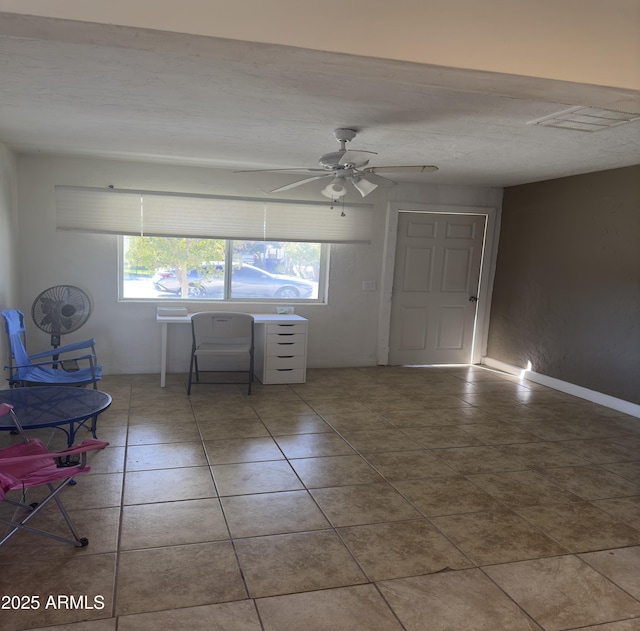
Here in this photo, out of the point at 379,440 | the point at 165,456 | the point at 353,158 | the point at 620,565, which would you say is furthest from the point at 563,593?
the point at 353,158

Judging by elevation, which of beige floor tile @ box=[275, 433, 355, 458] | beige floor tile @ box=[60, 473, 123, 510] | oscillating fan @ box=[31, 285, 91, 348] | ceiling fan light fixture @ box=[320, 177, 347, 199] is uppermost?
ceiling fan light fixture @ box=[320, 177, 347, 199]

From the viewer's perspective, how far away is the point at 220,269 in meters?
5.68

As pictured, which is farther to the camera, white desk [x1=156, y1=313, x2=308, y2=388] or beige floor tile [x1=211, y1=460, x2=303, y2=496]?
white desk [x1=156, y1=313, x2=308, y2=388]

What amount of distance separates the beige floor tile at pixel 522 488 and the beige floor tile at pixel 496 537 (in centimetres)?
20

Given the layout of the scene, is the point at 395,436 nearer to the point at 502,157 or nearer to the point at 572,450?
the point at 572,450

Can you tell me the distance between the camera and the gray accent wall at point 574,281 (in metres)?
4.71

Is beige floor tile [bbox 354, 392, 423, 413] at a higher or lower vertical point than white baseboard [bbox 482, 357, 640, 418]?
lower

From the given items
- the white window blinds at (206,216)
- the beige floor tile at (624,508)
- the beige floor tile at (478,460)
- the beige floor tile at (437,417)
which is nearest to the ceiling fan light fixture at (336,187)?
the white window blinds at (206,216)

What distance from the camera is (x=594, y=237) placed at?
198 inches

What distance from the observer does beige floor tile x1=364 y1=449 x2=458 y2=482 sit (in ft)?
10.7

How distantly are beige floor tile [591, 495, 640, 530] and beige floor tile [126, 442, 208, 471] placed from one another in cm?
239

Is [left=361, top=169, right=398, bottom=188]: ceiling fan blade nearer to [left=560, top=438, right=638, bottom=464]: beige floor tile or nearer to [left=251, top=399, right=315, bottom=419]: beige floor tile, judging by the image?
[left=251, top=399, right=315, bottom=419]: beige floor tile

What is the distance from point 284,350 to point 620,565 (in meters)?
3.44

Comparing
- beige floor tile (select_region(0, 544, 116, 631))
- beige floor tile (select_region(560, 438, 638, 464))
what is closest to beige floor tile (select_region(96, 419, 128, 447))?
beige floor tile (select_region(0, 544, 116, 631))
